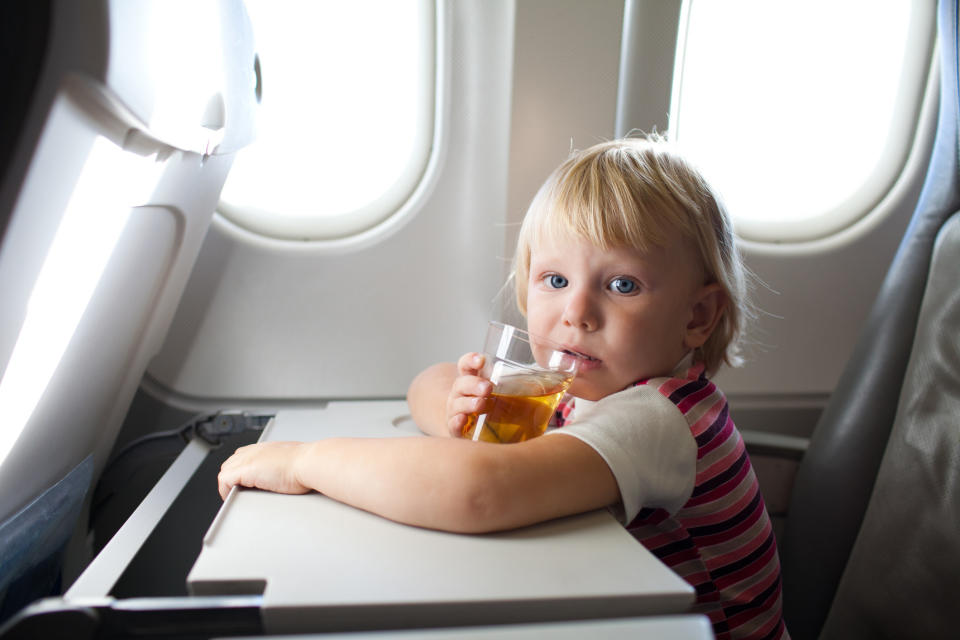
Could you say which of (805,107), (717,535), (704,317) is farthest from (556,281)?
(805,107)

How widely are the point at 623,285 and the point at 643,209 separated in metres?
0.10

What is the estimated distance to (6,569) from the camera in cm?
76

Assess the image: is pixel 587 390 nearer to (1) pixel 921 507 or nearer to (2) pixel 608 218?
(2) pixel 608 218

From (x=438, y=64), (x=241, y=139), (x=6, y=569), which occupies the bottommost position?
(x=6, y=569)

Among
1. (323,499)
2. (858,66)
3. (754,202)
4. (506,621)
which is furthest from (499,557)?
(858,66)

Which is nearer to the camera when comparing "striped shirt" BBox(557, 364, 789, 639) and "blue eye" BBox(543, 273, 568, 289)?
"striped shirt" BBox(557, 364, 789, 639)

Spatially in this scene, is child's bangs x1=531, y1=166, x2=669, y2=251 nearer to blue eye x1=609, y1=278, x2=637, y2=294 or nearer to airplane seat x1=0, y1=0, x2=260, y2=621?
blue eye x1=609, y1=278, x2=637, y2=294

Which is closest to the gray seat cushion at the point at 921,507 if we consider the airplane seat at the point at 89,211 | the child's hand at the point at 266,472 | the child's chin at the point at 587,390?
the child's chin at the point at 587,390

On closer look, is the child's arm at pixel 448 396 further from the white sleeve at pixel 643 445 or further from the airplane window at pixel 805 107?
the airplane window at pixel 805 107

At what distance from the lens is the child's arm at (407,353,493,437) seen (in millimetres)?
789

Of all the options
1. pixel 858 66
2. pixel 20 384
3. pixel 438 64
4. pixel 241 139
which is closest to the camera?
pixel 20 384

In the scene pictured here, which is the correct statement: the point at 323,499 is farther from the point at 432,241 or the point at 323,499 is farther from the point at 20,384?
the point at 432,241

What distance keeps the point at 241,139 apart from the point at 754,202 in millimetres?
1165

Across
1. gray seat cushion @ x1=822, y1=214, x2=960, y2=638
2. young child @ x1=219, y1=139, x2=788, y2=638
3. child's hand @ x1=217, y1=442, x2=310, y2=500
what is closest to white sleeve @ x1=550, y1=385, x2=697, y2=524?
young child @ x1=219, y1=139, x2=788, y2=638
